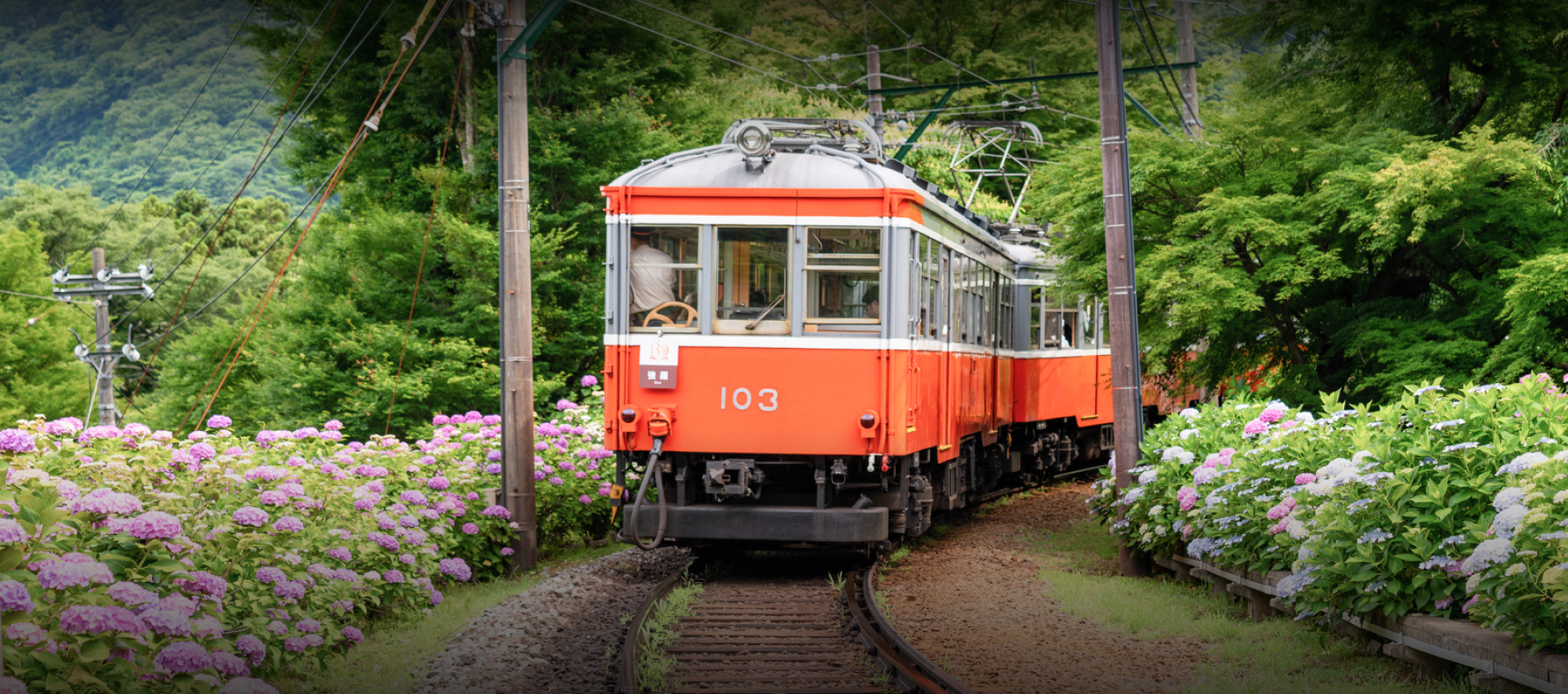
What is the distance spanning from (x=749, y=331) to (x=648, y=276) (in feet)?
2.90

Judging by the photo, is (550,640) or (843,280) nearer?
(550,640)

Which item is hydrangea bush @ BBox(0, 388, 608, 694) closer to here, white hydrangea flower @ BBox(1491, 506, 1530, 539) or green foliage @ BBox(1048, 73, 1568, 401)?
white hydrangea flower @ BBox(1491, 506, 1530, 539)

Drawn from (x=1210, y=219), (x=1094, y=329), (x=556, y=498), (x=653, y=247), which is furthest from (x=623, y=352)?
(x=1094, y=329)

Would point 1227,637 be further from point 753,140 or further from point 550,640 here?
point 753,140

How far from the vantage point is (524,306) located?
11.0 m

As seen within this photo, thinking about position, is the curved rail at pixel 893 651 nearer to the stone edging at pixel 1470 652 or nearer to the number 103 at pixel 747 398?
the number 103 at pixel 747 398

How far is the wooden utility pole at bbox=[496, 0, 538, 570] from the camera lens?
35.7ft

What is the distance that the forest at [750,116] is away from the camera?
11.5 meters

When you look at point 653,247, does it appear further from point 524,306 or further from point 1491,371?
point 1491,371

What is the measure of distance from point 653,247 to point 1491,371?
7214mm

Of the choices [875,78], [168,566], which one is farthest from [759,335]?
[875,78]

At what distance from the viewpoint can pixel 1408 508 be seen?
21.6 feet

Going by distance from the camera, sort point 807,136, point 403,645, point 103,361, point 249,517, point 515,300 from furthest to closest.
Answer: point 103,361, point 807,136, point 515,300, point 403,645, point 249,517

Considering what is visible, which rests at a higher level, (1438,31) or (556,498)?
(1438,31)
